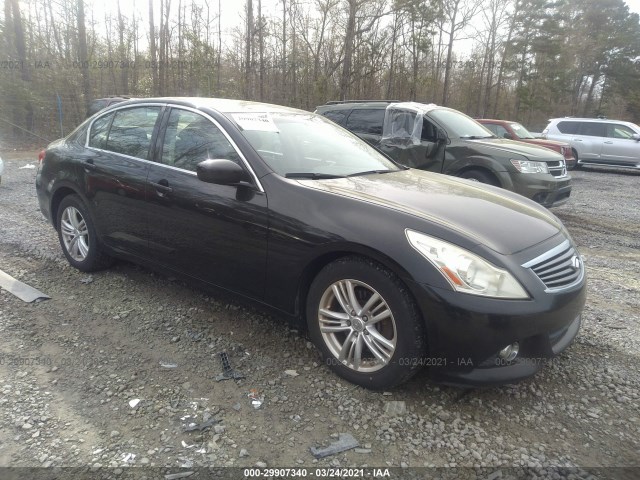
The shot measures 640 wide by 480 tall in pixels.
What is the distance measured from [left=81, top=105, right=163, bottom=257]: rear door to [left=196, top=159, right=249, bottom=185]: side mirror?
3.02 ft

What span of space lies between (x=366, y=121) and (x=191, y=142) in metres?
5.09

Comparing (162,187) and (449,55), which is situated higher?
(449,55)

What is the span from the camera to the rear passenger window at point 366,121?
7.97 metres

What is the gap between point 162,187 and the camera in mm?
3512

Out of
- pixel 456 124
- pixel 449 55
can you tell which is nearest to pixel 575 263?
pixel 456 124

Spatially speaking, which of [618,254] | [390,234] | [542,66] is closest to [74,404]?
[390,234]

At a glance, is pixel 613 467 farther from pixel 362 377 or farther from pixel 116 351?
pixel 116 351

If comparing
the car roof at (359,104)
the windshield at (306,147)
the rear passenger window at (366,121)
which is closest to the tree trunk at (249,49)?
the car roof at (359,104)

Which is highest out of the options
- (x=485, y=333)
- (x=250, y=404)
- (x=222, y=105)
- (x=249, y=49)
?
(x=249, y=49)

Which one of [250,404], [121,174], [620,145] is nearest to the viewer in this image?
[250,404]

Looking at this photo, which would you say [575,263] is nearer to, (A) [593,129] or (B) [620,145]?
(B) [620,145]

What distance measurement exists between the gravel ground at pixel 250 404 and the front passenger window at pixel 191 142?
1.18m

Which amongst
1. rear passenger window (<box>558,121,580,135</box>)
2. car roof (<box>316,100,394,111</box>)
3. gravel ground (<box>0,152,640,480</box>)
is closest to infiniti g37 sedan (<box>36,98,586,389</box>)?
gravel ground (<box>0,152,640,480</box>)

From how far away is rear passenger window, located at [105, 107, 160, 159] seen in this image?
3830mm
